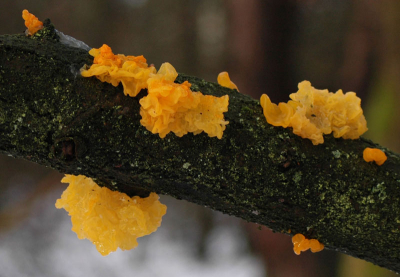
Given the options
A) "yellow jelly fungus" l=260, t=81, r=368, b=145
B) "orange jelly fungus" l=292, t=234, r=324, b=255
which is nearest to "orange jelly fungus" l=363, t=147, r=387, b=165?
"yellow jelly fungus" l=260, t=81, r=368, b=145

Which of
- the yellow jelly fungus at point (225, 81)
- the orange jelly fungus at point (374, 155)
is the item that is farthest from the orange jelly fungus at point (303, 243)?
the yellow jelly fungus at point (225, 81)

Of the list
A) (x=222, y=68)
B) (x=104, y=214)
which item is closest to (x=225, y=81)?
(x=104, y=214)

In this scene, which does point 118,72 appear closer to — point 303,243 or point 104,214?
point 104,214

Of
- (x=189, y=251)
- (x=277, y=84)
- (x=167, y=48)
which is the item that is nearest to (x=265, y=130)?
(x=277, y=84)

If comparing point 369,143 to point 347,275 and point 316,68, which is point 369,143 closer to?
point 316,68

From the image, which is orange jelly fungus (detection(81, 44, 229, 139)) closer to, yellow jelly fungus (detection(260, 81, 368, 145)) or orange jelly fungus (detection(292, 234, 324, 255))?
yellow jelly fungus (detection(260, 81, 368, 145))

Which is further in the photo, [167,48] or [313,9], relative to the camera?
[167,48]
